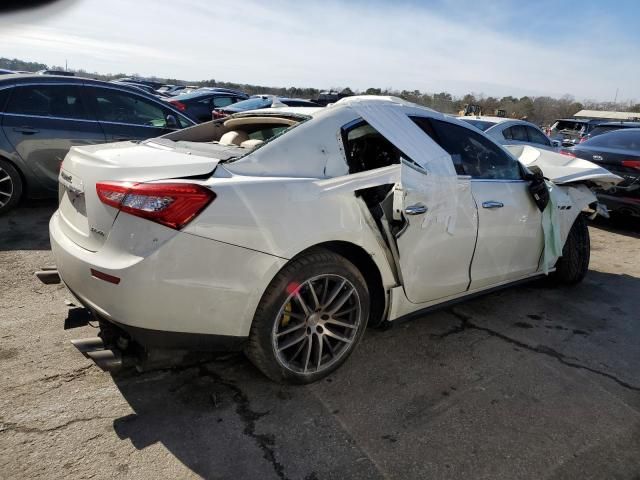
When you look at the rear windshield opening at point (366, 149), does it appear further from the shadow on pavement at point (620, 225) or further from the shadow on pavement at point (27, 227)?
the shadow on pavement at point (620, 225)

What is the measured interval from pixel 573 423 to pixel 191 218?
7.65ft

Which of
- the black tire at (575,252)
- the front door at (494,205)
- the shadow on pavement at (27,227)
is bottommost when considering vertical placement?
the shadow on pavement at (27,227)

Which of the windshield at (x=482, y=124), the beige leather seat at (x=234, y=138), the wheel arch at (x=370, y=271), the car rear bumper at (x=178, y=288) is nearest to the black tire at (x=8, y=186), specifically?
the beige leather seat at (x=234, y=138)

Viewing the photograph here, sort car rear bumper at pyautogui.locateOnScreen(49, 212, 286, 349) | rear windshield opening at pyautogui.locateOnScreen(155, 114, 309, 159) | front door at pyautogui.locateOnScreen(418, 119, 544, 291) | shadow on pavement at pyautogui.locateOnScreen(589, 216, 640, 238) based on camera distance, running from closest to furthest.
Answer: car rear bumper at pyautogui.locateOnScreen(49, 212, 286, 349), rear windshield opening at pyautogui.locateOnScreen(155, 114, 309, 159), front door at pyautogui.locateOnScreen(418, 119, 544, 291), shadow on pavement at pyautogui.locateOnScreen(589, 216, 640, 238)

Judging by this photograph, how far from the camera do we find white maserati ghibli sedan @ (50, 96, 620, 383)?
2207 mm

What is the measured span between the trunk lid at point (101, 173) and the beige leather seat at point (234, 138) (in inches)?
32.4

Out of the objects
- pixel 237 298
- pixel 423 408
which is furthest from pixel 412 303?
pixel 237 298

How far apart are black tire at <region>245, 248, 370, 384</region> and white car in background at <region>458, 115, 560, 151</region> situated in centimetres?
715

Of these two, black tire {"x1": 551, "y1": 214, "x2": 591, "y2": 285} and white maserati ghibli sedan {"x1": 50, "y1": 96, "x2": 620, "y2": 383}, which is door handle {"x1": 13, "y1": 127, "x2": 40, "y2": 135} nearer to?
white maserati ghibli sedan {"x1": 50, "y1": 96, "x2": 620, "y2": 383}

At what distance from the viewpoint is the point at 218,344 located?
7.87ft

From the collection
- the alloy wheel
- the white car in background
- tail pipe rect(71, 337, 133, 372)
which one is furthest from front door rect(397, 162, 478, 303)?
the white car in background

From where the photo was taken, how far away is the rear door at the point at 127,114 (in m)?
6.02

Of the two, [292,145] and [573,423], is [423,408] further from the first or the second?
[292,145]

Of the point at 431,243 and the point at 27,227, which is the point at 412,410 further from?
the point at 27,227
